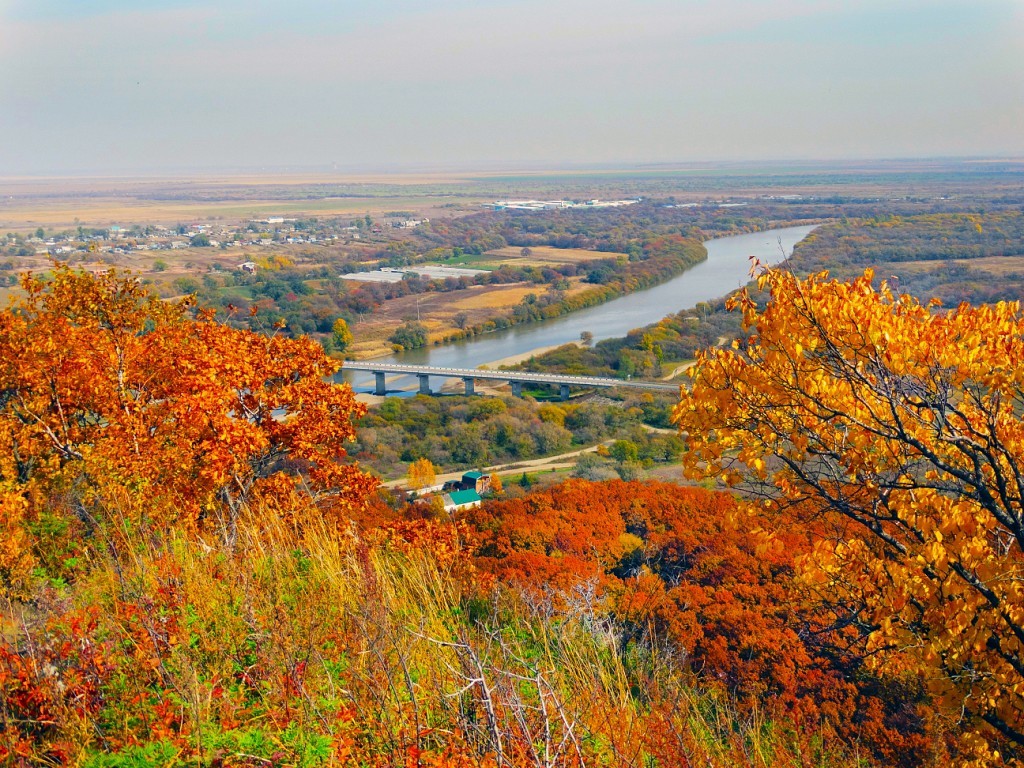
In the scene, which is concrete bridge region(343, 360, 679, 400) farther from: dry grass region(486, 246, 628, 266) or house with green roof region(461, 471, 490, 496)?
dry grass region(486, 246, 628, 266)

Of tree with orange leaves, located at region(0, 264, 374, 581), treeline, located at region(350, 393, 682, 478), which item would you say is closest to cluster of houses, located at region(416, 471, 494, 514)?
treeline, located at region(350, 393, 682, 478)

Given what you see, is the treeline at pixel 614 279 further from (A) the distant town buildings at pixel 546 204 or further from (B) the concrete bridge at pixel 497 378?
(A) the distant town buildings at pixel 546 204

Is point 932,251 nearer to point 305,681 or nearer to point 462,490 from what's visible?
point 462,490

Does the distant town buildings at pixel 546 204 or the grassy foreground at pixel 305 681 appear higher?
the distant town buildings at pixel 546 204

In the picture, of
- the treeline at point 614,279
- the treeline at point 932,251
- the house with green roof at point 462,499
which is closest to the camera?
the house with green roof at point 462,499

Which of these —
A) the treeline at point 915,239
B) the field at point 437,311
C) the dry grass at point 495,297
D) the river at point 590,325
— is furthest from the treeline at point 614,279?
the treeline at point 915,239

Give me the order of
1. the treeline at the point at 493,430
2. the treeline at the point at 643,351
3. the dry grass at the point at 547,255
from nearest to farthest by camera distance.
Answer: the treeline at the point at 493,430
the treeline at the point at 643,351
the dry grass at the point at 547,255
